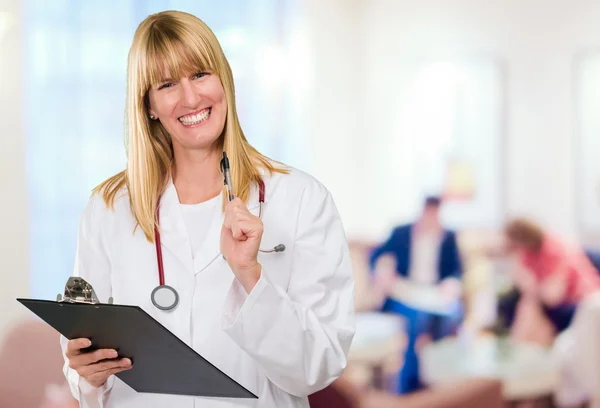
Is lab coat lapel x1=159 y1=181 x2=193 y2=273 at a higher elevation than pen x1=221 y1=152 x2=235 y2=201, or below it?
below

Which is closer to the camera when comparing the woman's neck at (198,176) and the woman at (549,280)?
the woman's neck at (198,176)

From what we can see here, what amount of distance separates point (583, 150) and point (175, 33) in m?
4.14

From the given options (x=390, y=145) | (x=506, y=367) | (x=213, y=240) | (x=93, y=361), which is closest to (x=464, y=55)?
(x=390, y=145)

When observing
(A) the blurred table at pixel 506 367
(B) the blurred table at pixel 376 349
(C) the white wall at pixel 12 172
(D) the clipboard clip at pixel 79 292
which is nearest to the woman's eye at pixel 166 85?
(D) the clipboard clip at pixel 79 292

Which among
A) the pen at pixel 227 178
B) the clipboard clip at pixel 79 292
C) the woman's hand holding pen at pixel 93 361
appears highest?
the pen at pixel 227 178

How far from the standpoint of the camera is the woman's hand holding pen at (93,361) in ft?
4.11

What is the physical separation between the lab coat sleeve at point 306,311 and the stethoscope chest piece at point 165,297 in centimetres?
13

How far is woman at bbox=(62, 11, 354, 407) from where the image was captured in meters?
1.28

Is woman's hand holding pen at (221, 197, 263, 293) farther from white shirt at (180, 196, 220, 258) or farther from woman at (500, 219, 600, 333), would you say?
woman at (500, 219, 600, 333)

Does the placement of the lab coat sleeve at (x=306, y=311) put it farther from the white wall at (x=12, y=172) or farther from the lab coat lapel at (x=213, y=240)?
the white wall at (x=12, y=172)

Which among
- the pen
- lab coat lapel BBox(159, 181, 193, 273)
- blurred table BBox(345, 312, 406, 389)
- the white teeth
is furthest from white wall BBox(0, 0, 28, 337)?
the pen

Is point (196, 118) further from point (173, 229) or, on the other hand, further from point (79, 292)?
point (79, 292)

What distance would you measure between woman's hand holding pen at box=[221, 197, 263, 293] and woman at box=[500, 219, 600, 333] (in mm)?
3256

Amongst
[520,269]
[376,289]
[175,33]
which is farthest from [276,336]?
[376,289]
